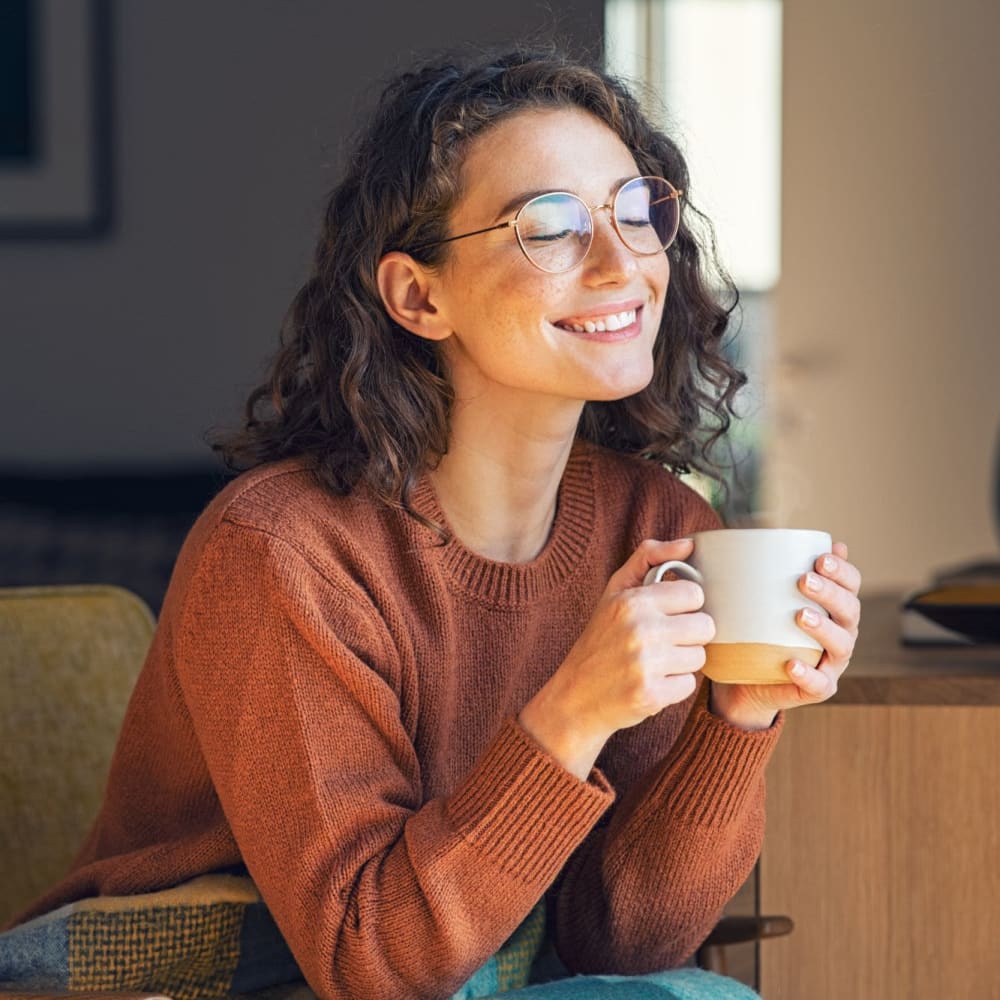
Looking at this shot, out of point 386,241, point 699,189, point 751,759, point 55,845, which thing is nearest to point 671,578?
point 751,759

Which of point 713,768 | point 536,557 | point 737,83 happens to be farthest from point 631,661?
point 737,83

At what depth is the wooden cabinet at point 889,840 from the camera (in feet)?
4.28

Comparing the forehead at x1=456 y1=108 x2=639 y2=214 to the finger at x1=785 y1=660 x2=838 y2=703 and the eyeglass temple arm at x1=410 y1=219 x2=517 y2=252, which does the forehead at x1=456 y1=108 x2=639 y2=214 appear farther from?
the finger at x1=785 y1=660 x2=838 y2=703

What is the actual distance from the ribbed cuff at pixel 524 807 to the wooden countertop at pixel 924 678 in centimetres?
31

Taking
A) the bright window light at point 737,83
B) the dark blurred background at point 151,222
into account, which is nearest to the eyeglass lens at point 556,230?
the dark blurred background at point 151,222

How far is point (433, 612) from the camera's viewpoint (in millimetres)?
1291

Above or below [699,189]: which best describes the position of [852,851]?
below

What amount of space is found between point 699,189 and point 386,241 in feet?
1.49

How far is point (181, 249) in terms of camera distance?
8.43ft

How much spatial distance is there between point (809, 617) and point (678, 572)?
0.10 m

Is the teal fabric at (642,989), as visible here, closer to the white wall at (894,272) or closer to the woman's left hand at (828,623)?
the woman's left hand at (828,623)

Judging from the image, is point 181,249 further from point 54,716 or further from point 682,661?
point 682,661

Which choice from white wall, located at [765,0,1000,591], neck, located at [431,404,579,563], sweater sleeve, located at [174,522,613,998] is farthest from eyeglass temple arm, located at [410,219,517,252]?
white wall, located at [765,0,1000,591]

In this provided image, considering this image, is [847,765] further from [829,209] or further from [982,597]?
[829,209]
